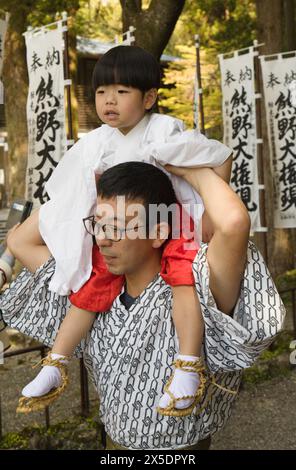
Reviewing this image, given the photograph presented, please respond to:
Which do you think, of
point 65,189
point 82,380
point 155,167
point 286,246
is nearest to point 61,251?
point 65,189

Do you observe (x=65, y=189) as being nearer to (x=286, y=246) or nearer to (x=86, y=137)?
(x=86, y=137)

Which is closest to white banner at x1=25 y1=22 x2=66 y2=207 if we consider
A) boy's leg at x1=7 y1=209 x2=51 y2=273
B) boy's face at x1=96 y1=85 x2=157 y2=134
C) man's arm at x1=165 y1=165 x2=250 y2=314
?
boy's leg at x1=7 y1=209 x2=51 y2=273

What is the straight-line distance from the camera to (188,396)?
163 cm

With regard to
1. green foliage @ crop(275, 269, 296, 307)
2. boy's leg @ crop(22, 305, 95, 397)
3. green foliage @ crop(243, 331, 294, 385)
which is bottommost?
green foliage @ crop(243, 331, 294, 385)

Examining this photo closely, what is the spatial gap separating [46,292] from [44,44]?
471 cm

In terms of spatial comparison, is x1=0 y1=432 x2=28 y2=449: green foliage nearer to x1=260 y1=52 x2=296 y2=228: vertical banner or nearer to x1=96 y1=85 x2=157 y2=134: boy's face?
x1=96 y1=85 x2=157 y2=134: boy's face

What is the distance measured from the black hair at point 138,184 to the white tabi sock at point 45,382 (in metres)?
0.57

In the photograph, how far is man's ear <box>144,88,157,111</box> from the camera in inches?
73.8

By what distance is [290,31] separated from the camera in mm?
9656

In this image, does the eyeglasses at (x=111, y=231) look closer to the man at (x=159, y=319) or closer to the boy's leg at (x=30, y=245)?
the man at (x=159, y=319)

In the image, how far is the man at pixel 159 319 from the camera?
5.35 feet

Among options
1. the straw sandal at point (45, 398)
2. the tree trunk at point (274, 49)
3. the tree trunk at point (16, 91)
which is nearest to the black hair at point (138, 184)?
the straw sandal at point (45, 398)

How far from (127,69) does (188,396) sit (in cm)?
103

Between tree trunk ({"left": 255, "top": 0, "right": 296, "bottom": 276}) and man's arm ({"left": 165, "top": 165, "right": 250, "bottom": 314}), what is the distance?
6.48m
